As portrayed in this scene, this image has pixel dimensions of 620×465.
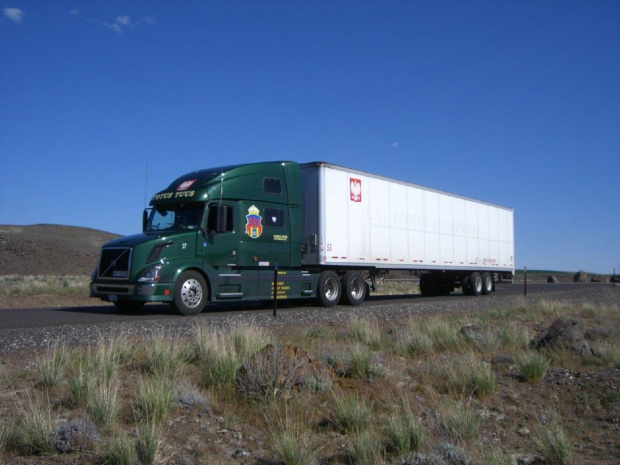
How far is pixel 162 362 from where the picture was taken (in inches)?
301

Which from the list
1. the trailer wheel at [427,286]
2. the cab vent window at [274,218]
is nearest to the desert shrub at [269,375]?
the cab vent window at [274,218]

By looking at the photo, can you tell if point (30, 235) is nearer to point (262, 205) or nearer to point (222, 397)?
point (262, 205)

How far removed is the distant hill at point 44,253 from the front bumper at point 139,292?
46.6 meters

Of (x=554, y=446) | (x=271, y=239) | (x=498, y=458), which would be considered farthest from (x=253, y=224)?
(x=498, y=458)

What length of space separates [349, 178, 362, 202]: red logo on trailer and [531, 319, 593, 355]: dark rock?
9.56 metres

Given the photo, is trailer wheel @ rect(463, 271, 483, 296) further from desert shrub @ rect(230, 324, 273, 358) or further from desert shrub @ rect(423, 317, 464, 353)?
desert shrub @ rect(230, 324, 273, 358)

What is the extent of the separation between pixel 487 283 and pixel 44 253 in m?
51.1

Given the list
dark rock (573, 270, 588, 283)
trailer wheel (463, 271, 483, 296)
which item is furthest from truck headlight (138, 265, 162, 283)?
dark rock (573, 270, 588, 283)

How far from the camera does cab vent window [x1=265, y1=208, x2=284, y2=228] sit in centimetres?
1733

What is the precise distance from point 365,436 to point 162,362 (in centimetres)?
318

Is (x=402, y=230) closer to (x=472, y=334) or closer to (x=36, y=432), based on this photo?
(x=472, y=334)

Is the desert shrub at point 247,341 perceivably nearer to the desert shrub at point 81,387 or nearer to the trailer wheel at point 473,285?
the desert shrub at point 81,387

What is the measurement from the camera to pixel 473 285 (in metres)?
27.8

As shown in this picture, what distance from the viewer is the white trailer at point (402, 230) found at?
1869 centimetres
